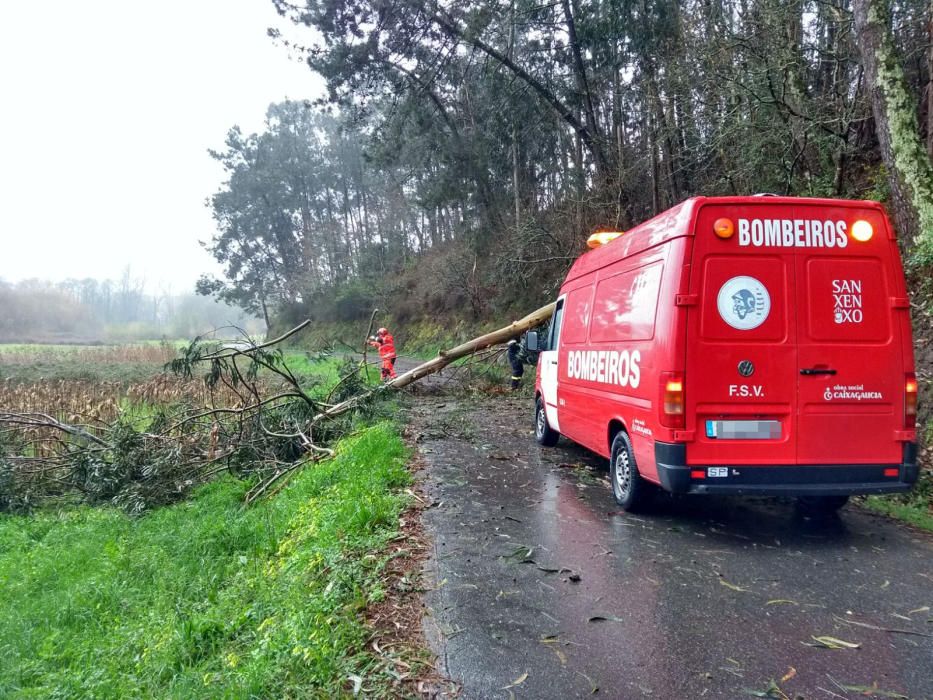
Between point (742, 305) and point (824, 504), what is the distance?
222cm

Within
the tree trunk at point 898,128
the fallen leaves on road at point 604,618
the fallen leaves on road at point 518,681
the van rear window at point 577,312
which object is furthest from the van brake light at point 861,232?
the tree trunk at point 898,128

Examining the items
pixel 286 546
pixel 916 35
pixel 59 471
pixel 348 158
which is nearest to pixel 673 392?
pixel 286 546

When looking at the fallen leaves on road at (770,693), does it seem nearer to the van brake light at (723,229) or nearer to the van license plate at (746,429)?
the van license plate at (746,429)

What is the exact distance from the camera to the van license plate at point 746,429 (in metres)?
4.61

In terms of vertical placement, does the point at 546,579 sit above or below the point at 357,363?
below

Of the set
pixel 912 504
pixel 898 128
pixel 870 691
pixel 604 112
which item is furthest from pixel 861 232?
pixel 604 112

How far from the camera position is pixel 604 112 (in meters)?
18.4

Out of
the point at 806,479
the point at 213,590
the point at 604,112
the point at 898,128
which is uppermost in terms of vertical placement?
the point at 604,112

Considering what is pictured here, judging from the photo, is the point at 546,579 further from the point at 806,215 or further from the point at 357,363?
the point at 357,363

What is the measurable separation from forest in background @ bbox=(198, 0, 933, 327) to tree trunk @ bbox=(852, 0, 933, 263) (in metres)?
0.02

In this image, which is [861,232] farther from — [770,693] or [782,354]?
[770,693]

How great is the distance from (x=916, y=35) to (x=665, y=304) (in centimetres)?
1075

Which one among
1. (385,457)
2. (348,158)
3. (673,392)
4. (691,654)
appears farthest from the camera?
(348,158)

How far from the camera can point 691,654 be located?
3.15m
